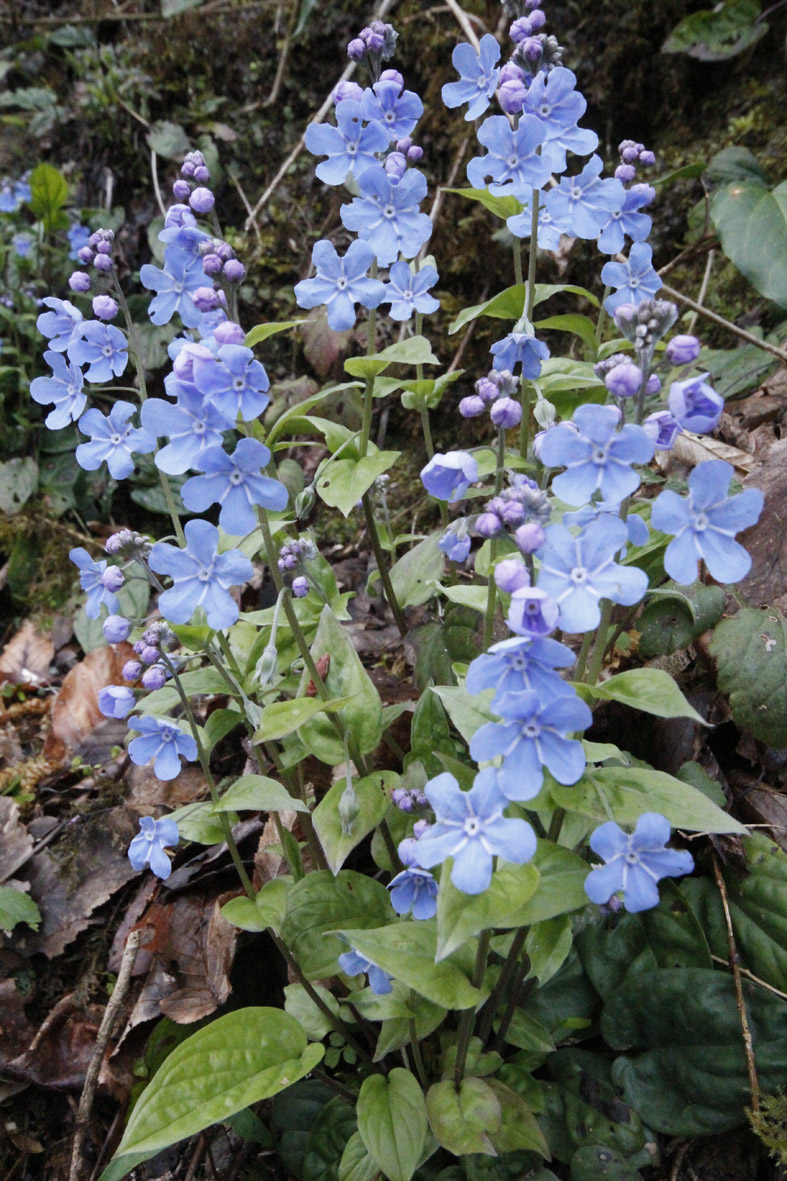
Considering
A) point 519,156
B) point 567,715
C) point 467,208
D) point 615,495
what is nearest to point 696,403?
point 615,495

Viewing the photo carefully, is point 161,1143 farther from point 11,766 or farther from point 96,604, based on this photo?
point 11,766

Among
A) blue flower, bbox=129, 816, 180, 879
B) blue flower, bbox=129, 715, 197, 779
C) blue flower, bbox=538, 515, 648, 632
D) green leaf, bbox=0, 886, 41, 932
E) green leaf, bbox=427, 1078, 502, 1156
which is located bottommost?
green leaf, bbox=0, 886, 41, 932

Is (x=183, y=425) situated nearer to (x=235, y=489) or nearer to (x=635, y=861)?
(x=235, y=489)

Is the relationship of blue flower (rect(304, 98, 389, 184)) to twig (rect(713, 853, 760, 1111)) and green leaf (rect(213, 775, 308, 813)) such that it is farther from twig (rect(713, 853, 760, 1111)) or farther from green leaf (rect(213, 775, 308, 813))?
twig (rect(713, 853, 760, 1111))

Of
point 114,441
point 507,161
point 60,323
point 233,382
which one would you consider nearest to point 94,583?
point 114,441

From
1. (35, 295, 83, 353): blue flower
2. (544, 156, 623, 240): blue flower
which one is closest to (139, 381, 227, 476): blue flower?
(35, 295, 83, 353): blue flower
